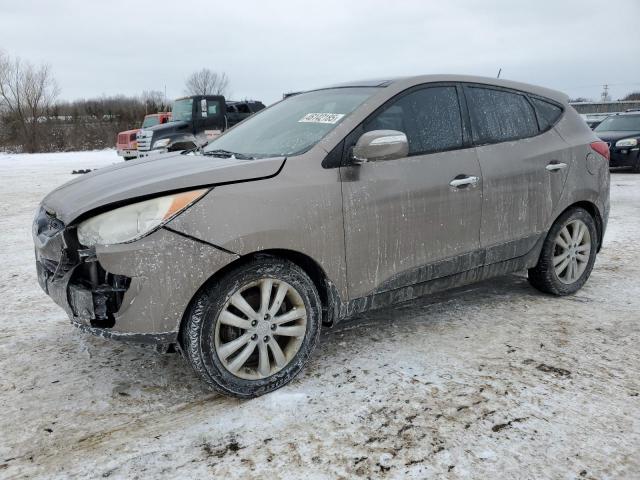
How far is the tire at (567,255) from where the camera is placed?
13.1ft

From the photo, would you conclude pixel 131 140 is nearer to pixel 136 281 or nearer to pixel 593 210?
pixel 593 210

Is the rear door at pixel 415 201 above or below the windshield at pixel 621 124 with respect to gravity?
below

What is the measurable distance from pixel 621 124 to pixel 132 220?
15117mm

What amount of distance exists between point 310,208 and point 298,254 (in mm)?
251

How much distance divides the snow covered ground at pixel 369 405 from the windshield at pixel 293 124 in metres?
1.28

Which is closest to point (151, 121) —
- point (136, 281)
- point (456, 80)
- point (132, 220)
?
point (456, 80)

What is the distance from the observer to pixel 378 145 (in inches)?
111

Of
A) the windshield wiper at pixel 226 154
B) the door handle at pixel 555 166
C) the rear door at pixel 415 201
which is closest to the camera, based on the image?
the rear door at pixel 415 201

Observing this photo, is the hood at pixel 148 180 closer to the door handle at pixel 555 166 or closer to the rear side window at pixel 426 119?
the rear side window at pixel 426 119

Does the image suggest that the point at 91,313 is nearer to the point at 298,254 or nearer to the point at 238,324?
the point at 238,324

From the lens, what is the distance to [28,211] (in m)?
8.65

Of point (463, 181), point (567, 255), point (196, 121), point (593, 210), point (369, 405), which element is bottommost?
point (369, 405)

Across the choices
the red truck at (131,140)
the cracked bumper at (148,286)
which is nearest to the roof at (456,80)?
the cracked bumper at (148,286)

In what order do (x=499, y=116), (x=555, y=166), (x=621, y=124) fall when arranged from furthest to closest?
(x=621, y=124) < (x=555, y=166) < (x=499, y=116)
